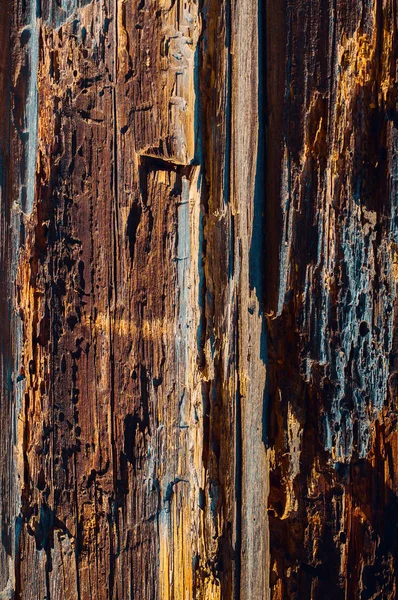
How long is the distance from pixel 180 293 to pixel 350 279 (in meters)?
0.50

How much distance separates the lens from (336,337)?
1592mm

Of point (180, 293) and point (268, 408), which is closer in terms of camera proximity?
point (180, 293)

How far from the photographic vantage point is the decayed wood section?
154 cm

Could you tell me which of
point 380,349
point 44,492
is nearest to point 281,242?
point 380,349

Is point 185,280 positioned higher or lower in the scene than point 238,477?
higher

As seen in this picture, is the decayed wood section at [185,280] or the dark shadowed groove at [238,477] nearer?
the decayed wood section at [185,280]

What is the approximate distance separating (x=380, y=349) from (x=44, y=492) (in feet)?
3.54

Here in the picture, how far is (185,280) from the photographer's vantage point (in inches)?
63.5

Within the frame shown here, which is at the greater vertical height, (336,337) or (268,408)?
(336,337)

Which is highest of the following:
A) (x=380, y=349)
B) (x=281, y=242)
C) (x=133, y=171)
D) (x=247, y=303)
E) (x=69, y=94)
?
(x=69, y=94)

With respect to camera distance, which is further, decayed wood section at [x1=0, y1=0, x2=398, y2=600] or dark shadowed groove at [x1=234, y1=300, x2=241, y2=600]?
dark shadowed groove at [x1=234, y1=300, x2=241, y2=600]

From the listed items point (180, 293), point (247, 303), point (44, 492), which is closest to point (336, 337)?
point (247, 303)

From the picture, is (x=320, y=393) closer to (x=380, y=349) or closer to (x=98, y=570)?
(x=380, y=349)

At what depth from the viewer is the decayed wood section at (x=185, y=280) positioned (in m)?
1.54
